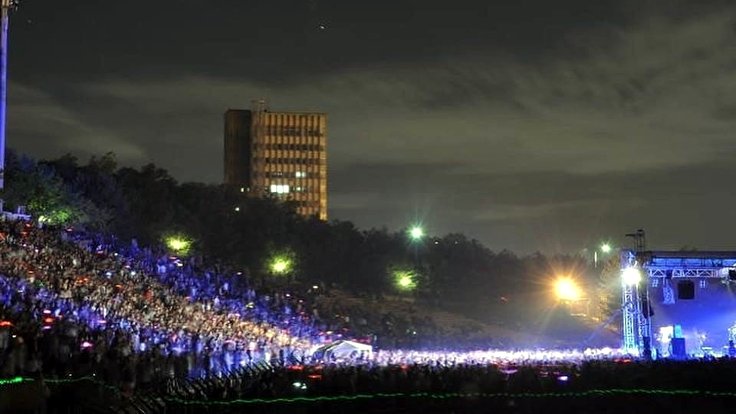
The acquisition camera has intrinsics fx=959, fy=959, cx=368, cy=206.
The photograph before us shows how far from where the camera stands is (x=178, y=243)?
69.8m

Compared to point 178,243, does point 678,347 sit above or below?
below

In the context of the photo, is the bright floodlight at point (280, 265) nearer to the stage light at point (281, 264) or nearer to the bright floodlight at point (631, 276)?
the stage light at point (281, 264)

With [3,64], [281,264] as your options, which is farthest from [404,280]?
[3,64]

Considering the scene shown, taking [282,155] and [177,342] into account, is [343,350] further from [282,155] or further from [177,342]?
[282,155]

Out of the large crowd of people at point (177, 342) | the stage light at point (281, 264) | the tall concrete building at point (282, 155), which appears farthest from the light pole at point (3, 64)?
the tall concrete building at point (282, 155)

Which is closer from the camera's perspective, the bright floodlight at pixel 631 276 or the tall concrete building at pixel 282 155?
the bright floodlight at pixel 631 276

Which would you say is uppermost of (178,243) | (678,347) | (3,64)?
(3,64)

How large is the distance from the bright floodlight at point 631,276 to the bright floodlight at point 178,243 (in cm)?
3675

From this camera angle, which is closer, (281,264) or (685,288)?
(685,288)

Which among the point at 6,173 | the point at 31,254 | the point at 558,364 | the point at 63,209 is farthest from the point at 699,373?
the point at 6,173

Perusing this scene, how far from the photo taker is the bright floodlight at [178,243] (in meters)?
68.7

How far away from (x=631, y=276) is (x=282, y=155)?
132605 mm

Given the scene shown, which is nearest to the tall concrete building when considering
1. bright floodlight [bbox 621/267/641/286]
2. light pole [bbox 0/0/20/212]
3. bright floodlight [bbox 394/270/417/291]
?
bright floodlight [bbox 394/270/417/291]

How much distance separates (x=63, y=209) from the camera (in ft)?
187
